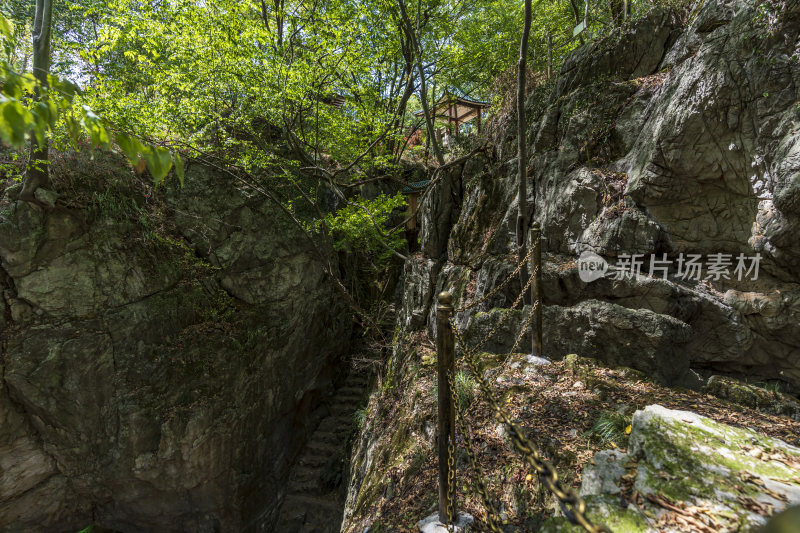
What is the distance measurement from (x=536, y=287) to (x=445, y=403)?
2270 millimetres

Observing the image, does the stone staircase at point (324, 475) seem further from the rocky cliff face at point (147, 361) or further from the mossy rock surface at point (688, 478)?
the mossy rock surface at point (688, 478)

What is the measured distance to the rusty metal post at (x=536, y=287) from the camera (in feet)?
13.0

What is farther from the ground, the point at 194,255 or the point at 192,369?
the point at 194,255

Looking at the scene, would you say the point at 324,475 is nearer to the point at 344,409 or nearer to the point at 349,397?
the point at 344,409

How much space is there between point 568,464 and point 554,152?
15.8ft

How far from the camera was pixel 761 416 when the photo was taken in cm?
315

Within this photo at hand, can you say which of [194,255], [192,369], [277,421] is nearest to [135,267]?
[194,255]

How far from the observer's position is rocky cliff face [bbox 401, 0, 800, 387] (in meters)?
3.71

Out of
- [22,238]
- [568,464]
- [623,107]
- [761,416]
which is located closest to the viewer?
[568,464]

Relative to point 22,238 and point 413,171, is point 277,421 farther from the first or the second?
point 413,171

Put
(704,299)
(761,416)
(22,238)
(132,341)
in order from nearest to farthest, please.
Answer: (761,416), (704,299), (22,238), (132,341)

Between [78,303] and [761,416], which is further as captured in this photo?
[78,303]

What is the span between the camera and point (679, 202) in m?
4.37

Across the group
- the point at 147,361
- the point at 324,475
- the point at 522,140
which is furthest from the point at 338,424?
the point at 522,140
